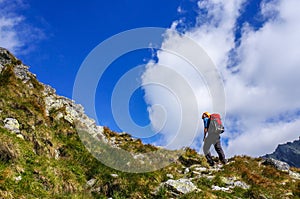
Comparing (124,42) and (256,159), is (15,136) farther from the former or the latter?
(256,159)

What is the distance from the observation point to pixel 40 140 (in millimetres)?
15164

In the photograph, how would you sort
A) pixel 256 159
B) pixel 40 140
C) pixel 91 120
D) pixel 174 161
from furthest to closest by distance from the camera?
pixel 91 120, pixel 256 159, pixel 174 161, pixel 40 140

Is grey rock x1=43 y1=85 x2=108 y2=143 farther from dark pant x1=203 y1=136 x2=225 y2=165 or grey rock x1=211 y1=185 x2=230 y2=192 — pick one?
grey rock x1=211 y1=185 x2=230 y2=192

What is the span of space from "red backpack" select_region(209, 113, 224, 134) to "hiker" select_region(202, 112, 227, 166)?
92 millimetres

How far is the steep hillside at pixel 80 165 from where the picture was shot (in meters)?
12.2

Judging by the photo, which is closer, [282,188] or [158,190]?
[158,190]

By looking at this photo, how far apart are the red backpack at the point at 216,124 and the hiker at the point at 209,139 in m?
0.09

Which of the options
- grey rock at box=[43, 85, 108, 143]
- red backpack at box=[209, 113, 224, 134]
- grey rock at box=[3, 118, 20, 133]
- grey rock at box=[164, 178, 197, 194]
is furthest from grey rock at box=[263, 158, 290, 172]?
grey rock at box=[3, 118, 20, 133]

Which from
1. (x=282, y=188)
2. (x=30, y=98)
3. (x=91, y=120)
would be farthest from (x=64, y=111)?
(x=282, y=188)

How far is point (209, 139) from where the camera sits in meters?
19.1

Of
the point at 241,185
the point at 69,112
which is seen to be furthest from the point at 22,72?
the point at 241,185

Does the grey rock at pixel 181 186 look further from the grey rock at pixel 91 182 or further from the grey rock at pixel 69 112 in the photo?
the grey rock at pixel 69 112

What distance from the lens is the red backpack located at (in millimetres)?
18594

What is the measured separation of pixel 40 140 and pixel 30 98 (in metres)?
4.26
